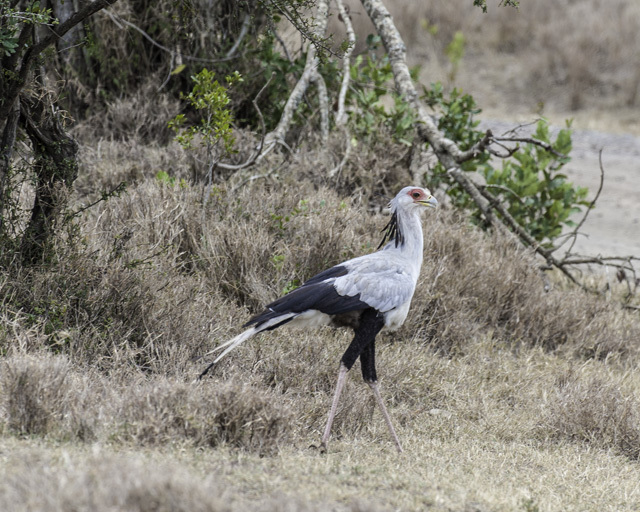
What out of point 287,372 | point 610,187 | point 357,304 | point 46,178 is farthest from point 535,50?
point 357,304

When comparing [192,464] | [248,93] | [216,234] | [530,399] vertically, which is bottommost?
[530,399]

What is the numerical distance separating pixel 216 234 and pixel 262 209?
484mm

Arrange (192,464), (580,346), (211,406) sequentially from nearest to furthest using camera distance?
(192,464)
(211,406)
(580,346)

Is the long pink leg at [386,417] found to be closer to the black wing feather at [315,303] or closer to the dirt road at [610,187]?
the black wing feather at [315,303]

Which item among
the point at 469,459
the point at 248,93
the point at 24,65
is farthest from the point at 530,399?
the point at 248,93

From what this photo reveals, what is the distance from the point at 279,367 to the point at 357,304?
2.89 feet

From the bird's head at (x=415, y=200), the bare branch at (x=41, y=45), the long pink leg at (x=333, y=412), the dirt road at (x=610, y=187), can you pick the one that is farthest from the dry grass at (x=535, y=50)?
the long pink leg at (x=333, y=412)

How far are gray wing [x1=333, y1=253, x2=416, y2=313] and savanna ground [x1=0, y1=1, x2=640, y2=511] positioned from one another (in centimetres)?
68

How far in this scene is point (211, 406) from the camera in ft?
12.7

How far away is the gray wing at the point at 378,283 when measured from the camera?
14.2 ft

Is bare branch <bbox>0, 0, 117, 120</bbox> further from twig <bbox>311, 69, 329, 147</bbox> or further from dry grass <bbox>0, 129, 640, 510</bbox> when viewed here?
twig <bbox>311, 69, 329, 147</bbox>

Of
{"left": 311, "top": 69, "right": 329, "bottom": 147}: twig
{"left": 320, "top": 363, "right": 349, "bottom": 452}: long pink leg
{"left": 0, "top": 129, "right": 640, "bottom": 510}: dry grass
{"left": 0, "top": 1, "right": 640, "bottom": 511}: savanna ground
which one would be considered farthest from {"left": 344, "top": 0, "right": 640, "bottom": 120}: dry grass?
{"left": 320, "top": 363, "right": 349, "bottom": 452}: long pink leg

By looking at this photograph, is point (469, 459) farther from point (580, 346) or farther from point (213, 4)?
point (213, 4)

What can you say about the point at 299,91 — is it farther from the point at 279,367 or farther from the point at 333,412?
the point at 333,412
